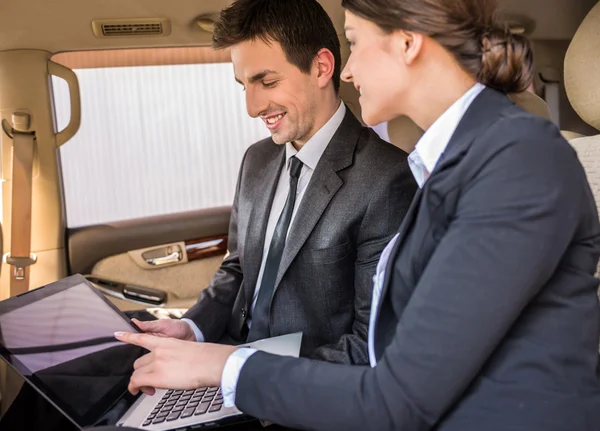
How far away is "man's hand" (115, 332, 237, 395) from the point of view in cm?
94

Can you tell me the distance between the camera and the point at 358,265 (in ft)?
4.91

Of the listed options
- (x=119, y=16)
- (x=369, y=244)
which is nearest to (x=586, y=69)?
(x=369, y=244)

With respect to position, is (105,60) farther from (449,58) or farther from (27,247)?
(449,58)

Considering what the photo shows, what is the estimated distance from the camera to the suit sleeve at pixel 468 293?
2.63 ft

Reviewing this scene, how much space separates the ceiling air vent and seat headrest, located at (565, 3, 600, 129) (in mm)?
1179

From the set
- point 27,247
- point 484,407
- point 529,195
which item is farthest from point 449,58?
point 27,247

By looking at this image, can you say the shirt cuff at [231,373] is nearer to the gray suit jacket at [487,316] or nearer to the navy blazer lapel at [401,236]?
the gray suit jacket at [487,316]

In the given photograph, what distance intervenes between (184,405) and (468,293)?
66cm

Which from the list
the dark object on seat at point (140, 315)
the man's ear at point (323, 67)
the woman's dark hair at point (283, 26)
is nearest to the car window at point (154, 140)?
the dark object on seat at point (140, 315)

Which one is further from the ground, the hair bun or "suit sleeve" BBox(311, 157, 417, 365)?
the hair bun

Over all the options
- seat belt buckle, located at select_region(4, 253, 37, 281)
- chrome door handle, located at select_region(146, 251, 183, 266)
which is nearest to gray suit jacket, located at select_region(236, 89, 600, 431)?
seat belt buckle, located at select_region(4, 253, 37, 281)

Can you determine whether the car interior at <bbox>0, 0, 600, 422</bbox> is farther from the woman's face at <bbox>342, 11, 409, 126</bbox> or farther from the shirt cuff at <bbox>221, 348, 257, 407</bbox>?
the shirt cuff at <bbox>221, 348, 257, 407</bbox>

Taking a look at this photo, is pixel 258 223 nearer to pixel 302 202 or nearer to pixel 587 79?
pixel 302 202

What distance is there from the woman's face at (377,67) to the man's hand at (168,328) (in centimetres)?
70
